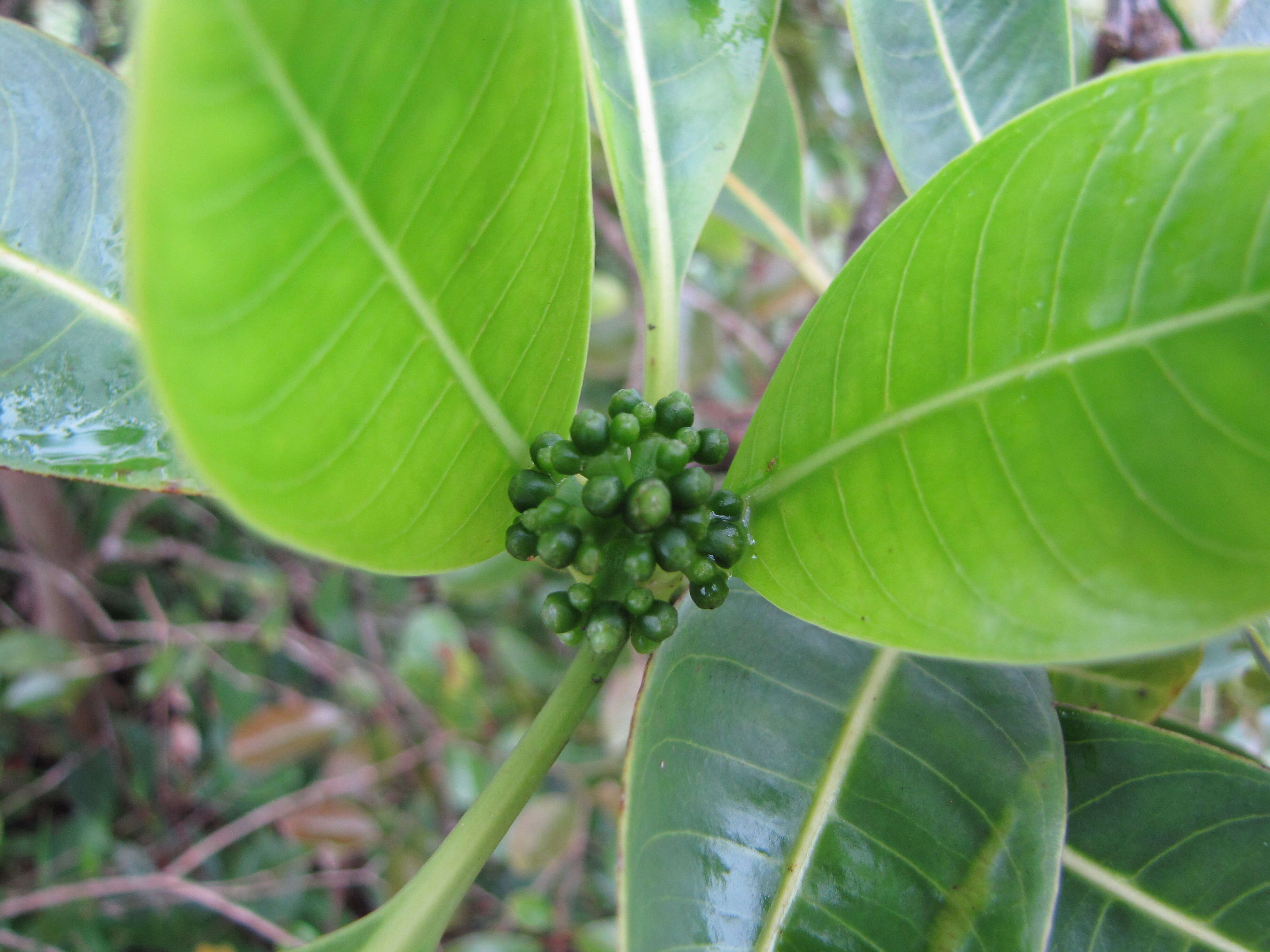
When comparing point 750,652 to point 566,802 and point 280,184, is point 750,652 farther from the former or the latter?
point 566,802

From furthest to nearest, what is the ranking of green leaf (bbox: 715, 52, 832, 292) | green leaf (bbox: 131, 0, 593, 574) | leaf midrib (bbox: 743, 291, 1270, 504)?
green leaf (bbox: 715, 52, 832, 292), leaf midrib (bbox: 743, 291, 1270, 504), green leaf (bbox: 131, 0, 593, 574)

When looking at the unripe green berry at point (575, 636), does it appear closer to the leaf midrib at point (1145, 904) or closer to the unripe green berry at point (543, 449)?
the unripe green berry at point (543, 449)

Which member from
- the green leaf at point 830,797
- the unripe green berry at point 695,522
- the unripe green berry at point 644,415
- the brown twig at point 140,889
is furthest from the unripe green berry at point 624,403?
the brown twig at point 140,889

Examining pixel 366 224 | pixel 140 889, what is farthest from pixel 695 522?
pixel 140 889

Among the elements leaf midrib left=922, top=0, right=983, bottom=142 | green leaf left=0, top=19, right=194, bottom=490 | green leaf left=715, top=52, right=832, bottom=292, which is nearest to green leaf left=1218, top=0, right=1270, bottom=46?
leaf midrib left=922, top=0, right=983, bottom=142

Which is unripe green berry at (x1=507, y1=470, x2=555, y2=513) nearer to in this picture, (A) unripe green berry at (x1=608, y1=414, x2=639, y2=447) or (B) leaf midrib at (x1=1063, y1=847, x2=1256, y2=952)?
(A) unripe green berry at (x1=608, y1=414, x2=639, y2=447)

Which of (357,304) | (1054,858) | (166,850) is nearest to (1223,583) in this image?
(1054,858)
